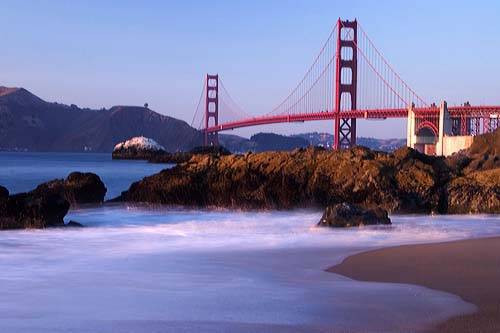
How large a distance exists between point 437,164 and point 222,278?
7.53m

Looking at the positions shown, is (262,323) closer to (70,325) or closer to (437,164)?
(70,325)

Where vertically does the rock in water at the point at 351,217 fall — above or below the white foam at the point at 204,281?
above

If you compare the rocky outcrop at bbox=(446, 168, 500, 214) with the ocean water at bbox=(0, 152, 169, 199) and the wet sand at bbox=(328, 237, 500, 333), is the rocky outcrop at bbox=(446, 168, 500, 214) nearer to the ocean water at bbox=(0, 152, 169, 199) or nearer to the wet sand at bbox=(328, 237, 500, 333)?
the wet sand at bbox=(328, 237, 500, 333)

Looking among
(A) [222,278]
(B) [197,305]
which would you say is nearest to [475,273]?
(A) [222,278]

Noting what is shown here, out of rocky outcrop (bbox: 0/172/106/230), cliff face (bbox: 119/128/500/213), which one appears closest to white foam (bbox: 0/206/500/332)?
rocky outcrop (bbox: 0/172/106/230)

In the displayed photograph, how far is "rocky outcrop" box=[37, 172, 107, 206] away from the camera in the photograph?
11.2m

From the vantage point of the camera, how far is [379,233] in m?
7.01

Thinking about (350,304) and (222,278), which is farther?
(222,278)

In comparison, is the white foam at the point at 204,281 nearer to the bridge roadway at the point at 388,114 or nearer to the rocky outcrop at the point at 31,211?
the rocky outcrop at the point at 31,211

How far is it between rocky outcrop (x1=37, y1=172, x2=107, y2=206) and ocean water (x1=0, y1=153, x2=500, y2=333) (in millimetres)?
3597

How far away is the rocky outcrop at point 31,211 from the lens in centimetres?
745

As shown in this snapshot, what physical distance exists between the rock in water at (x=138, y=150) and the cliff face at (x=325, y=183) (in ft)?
232

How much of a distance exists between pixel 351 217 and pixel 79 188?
587 cm

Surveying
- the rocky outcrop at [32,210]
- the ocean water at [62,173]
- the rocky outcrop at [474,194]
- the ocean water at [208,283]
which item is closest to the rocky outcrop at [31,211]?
the rocky outcrop at [32,210]
